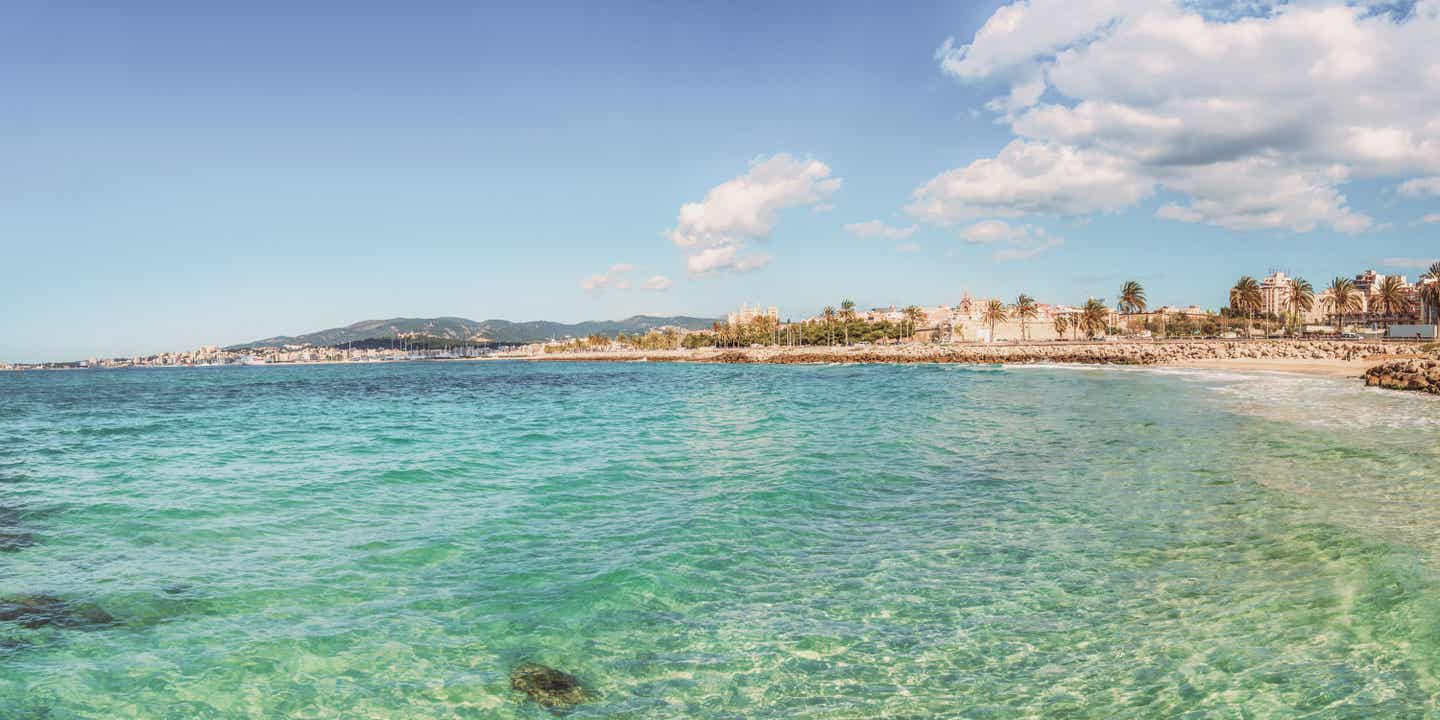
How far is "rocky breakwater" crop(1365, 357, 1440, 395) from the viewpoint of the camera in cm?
2912

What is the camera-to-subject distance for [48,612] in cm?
680

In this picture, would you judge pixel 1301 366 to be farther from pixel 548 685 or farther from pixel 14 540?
pixel 14 540

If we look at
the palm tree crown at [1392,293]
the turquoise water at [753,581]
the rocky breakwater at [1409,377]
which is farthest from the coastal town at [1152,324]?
the turquoise water at [753,581]

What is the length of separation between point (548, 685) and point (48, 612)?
538 centimetres

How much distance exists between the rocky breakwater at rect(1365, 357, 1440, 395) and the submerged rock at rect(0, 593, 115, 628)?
3939cm

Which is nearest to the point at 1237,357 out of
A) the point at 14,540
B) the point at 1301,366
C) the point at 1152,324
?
the point at 1301,366

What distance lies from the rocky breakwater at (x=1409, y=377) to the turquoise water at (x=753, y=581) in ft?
59.9

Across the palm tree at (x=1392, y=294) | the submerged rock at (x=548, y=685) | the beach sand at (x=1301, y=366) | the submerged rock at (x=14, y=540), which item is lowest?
the beach sand at (x=1301, y=366)

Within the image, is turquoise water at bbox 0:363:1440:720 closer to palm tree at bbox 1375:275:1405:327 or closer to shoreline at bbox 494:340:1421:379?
shoreline at bbox 494:340:1421:379

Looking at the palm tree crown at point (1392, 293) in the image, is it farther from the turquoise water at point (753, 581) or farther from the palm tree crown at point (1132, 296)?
the turquoise water at point (753, 581)

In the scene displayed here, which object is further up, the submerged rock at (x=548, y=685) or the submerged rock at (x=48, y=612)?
the submerged rock at (x=48, y=612)

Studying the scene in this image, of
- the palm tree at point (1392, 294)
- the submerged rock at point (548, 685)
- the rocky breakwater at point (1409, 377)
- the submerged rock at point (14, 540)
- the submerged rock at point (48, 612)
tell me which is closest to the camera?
the submerged rock at point (548, 685)

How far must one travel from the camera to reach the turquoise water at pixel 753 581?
501 centimetres

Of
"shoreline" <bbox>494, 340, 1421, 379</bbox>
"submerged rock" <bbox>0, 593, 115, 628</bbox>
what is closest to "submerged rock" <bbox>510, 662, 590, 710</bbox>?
"submerged rock" <bbox>0, 593, 115, 628</bbox>
